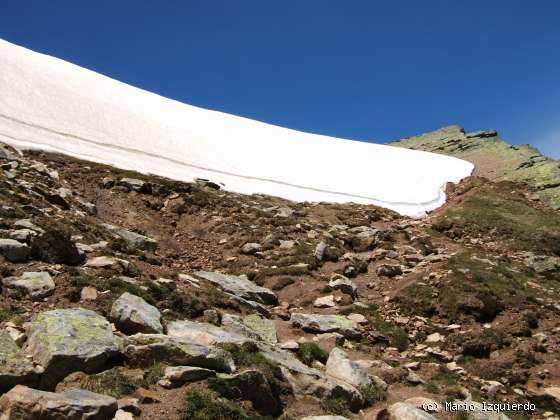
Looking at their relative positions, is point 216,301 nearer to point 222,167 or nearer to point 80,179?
point 80,179

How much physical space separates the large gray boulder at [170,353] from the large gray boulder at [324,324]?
17.8ft

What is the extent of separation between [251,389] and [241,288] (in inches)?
293

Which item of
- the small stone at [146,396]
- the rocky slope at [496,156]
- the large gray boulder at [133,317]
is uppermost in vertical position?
the rocky slope at [496,156]

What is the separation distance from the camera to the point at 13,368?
23.0 feet

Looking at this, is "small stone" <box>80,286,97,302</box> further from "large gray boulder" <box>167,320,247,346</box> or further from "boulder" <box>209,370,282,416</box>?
"boulder" <box>209,370,282,416</box>

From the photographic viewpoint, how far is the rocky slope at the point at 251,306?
7.87 metres

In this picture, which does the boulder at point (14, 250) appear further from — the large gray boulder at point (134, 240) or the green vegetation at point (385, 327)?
the green vegetation at point (385, 327)

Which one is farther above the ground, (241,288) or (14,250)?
(14,250)

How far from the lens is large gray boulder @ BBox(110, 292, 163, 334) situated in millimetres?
9406

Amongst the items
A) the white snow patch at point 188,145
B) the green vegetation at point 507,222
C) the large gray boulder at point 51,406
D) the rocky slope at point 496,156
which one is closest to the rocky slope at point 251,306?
the large gray boulder at point 51,406

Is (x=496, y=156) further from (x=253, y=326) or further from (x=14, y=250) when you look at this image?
(x=14, y=250)

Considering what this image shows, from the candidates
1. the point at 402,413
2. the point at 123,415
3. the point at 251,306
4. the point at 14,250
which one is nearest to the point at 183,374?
the point at 123,415

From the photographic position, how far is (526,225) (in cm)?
2638

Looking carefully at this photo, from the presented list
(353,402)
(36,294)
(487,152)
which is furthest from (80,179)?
(487,152)
